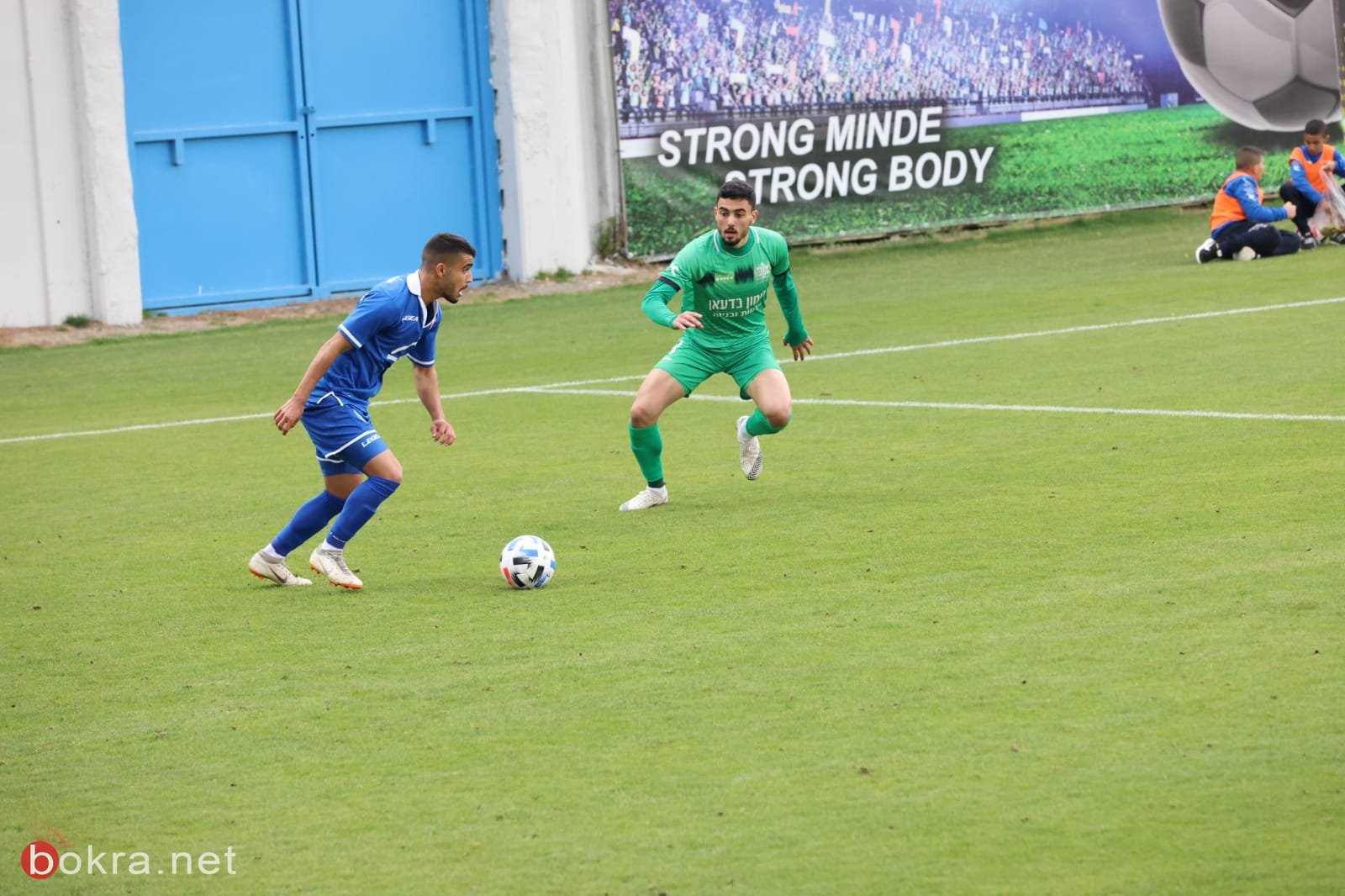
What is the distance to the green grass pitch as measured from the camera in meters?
4.48

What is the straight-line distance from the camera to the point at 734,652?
6.28 metres

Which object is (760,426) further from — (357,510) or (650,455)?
(357,510)

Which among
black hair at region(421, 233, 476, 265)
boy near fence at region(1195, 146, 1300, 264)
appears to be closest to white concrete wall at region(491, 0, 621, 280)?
boy near fence at region(1195, 146, 1300, 264)

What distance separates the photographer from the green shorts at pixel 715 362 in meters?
10.1

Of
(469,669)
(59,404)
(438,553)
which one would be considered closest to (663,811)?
(469,669)

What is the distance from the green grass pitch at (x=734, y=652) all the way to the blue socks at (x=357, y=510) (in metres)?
0.23

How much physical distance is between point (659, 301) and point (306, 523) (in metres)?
2.49

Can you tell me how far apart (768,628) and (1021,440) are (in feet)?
14.2

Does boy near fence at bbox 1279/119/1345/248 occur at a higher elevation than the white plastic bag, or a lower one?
higher

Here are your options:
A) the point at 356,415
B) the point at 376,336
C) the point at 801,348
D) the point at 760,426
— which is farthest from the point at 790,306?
the point at 356,415

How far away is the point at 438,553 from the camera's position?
8609 millimetres

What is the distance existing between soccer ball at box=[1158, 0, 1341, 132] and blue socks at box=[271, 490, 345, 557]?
67.9ft

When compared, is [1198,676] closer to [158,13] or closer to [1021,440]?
[1021,440]
